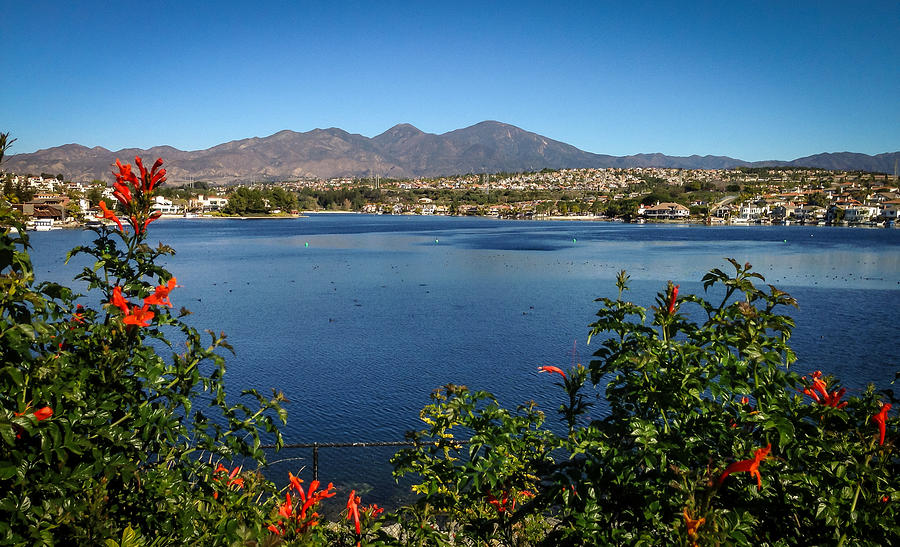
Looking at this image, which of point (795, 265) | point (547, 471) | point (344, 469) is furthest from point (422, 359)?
point (795, 265)

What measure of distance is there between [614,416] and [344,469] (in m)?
10.1

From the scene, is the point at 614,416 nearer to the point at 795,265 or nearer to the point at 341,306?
the point at 341,306

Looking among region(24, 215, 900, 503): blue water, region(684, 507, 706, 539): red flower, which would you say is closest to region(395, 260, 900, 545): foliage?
region(684, 507, 706, 539): red flower

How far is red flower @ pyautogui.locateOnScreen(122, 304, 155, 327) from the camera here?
221 cm

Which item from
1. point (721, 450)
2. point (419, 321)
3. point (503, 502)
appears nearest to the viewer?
point (721, 450)

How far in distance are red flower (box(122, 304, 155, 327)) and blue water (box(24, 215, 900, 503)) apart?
5.80m

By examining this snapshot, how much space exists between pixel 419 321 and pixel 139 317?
75.9ft

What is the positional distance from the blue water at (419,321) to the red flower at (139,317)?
5799 mm

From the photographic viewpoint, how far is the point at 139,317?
2260mm

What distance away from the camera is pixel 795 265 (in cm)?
4647

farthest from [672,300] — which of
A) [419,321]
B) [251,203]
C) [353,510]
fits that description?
[251,203]

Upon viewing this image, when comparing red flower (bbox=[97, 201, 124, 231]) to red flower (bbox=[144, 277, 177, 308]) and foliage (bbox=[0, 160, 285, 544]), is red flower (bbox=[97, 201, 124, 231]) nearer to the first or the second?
foliage (bbox=[0, 160, 285, 544])

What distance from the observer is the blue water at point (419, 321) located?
14688 millimetres

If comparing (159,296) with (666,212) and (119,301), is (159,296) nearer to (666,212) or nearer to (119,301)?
(119,301)
